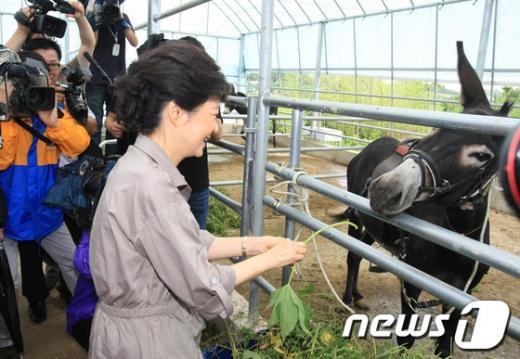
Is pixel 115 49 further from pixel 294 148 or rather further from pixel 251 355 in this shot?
pixel 251 355

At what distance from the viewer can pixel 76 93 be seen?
278 centimetres

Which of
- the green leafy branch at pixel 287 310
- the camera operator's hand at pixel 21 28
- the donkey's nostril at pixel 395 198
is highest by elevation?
the camera operator's hand at pixel 21 28

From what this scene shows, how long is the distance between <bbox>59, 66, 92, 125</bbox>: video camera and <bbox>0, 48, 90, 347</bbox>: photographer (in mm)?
99

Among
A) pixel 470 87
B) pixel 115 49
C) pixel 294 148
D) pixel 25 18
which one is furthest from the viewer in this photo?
pixel 115 49

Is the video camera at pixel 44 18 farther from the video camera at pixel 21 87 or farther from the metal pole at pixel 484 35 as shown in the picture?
the metal pole at pixel 484 35

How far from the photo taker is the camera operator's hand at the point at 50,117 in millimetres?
2325

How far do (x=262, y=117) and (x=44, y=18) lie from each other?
1.97 m

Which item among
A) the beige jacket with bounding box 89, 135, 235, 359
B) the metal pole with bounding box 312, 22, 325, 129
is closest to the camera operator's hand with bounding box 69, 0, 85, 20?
the beige jacket with bounding box 89, 135, 235, 359

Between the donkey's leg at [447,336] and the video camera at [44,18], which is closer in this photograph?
the donkey's leg at [447,336]

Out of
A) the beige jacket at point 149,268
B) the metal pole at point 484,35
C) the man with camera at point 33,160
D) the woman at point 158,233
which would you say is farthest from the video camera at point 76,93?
the metal pole at point 484,35

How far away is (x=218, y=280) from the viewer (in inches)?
48.9

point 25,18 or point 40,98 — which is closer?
point 40,98

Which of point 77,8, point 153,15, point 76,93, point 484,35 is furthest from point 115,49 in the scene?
point 484,35

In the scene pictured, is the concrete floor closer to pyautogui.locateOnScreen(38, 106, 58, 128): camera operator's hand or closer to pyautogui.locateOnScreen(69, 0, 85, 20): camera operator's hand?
pyautogui.locateOnScreen(38, 106, 58, 128): camera operator's hand
